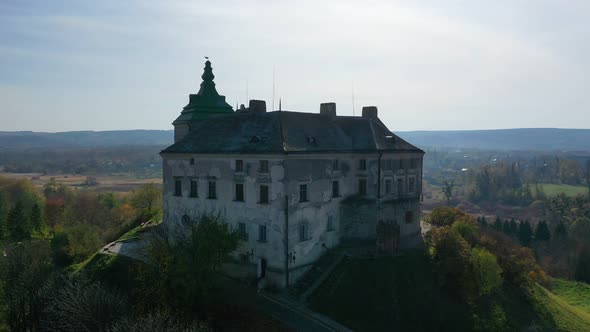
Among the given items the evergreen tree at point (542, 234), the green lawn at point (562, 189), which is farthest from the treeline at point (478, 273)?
the green lawn at point (562, 189)

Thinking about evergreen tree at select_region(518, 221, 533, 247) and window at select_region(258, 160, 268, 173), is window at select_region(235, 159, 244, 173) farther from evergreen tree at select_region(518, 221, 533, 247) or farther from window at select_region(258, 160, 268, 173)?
evergreen tree at select_region(518, 221, 533, 247)

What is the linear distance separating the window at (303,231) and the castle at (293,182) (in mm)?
152

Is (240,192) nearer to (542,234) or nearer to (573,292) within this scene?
(573,292)

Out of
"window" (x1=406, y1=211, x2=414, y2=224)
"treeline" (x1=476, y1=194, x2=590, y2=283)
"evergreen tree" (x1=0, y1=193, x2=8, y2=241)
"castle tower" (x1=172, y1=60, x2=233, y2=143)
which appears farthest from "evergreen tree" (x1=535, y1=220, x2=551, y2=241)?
"evergreen tree" (x1=0, y1=193, x2=8, y2=241)

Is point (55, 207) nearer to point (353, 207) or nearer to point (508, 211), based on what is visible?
point (353, 207)

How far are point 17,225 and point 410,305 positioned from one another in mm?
67016

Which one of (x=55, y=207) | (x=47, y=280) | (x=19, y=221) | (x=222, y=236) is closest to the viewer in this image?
(x=222, y=236)

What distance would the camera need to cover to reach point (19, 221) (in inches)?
3100

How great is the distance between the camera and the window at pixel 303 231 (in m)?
43.6

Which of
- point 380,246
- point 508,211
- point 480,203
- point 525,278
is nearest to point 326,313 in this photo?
point 380,246

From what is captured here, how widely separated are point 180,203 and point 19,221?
44.7 m

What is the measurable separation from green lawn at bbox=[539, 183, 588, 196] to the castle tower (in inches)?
5615

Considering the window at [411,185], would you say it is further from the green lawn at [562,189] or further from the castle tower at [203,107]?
the green lawn at [562,189]

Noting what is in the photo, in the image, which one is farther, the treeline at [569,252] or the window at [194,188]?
the treeline at [569,252]
